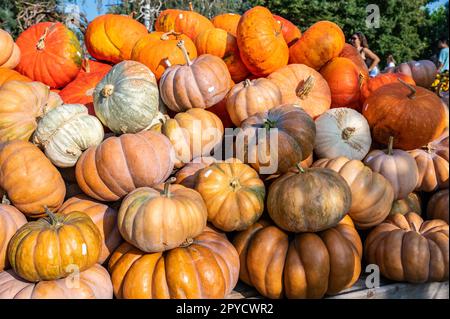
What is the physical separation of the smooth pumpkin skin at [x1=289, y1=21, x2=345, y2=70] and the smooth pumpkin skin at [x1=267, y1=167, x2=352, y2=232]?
1718mm

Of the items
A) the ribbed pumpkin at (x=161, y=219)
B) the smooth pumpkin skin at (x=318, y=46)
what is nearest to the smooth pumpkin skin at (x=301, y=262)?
the ribbed pumpkin at (x=161, y=219)

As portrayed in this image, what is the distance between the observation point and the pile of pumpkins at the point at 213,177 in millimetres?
2143

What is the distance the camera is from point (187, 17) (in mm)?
4168

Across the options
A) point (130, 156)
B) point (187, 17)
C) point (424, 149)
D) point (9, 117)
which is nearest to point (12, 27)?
point (187, 17)

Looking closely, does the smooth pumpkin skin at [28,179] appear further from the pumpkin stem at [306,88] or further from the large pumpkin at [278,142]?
the pumpkin stem at [306,88]

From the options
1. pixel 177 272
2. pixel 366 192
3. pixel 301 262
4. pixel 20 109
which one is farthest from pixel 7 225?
pixel 366 192

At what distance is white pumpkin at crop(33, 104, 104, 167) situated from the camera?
2559mm

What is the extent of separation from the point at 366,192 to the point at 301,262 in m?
0.67

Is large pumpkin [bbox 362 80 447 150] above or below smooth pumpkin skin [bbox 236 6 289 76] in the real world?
below

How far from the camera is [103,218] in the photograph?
250cm

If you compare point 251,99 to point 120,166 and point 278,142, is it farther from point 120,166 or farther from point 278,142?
point 120,166

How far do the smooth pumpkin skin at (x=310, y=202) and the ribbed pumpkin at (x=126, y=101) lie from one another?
112 cm

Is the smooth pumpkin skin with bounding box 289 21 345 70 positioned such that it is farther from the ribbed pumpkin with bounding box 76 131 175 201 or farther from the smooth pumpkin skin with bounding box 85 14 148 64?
the ribbed pumpkin with bounding box 76 131 175 201

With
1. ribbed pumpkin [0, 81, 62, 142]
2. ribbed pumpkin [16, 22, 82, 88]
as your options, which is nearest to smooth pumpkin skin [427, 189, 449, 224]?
ribbed pumpkin [0, 81, 62, 142]
